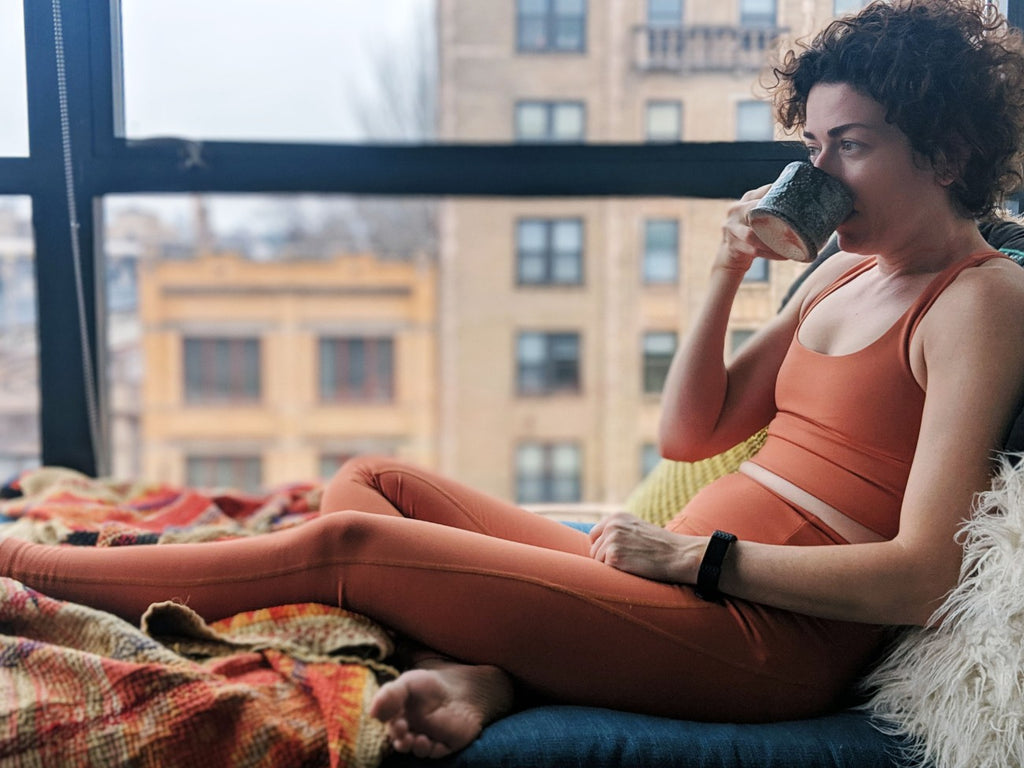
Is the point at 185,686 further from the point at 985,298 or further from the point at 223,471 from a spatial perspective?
the point at 223,471

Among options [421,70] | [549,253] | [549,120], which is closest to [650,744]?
[549,120]

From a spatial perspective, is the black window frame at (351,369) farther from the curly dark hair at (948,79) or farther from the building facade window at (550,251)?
the curly dark hair at (948,79)

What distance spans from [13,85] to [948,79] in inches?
71.5

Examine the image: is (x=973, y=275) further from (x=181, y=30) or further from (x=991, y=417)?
(x=181, y=30)

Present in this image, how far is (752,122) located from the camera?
1.72m

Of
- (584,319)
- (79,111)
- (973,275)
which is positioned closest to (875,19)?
(973,275)

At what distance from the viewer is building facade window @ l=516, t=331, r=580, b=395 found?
15992mm

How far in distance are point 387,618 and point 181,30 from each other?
9.37m

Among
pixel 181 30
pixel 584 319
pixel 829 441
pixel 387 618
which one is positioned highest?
pixel 181 30

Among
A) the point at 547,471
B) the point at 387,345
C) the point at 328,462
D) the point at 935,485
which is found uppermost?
the point at 935,485

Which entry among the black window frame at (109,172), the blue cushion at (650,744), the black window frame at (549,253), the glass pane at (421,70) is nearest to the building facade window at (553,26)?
the glass pane at (421,70)

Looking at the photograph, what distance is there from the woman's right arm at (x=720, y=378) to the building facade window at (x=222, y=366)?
17255 millimetres

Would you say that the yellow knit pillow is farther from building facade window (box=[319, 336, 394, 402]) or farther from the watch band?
building facade window (box=[319, 336, 394, 402])

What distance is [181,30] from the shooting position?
8.98m
